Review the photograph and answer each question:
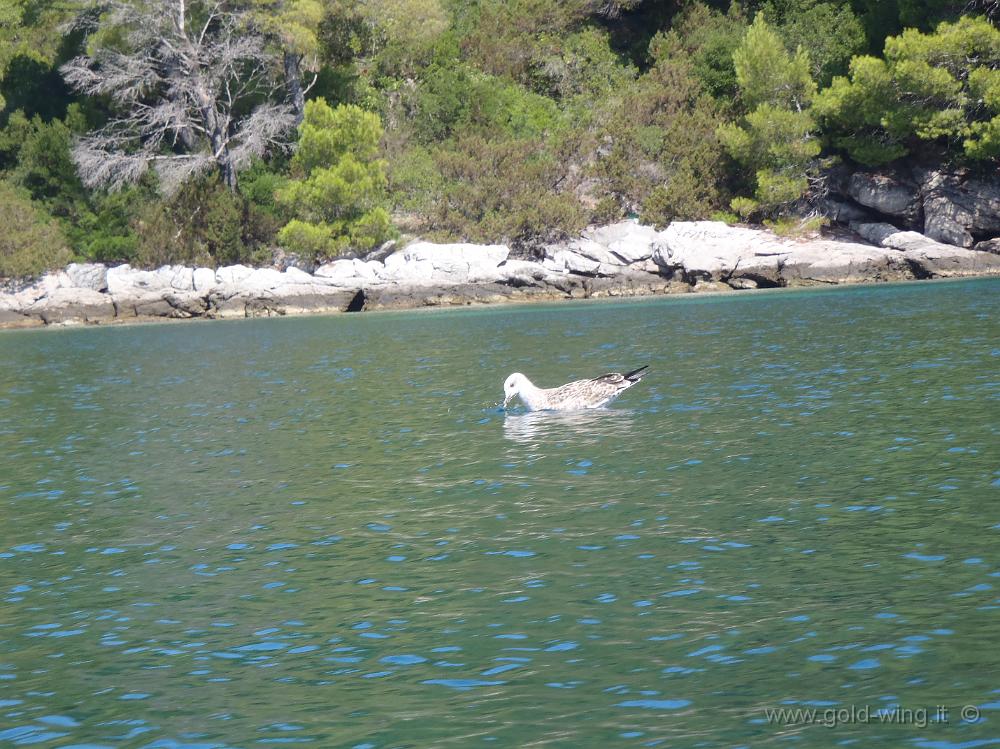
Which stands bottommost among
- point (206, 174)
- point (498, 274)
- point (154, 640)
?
point (154, 640)

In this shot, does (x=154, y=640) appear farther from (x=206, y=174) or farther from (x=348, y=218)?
(x=206, y=174)

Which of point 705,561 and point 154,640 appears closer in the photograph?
point 154,640

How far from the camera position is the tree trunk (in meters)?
59.3

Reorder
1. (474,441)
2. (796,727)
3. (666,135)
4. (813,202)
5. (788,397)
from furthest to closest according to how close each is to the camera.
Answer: (666,135)
(813,202)
(788,397)
(474,441)
(796,727)

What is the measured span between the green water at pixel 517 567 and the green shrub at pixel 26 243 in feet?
127

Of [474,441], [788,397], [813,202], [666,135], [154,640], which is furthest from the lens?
[666,135]

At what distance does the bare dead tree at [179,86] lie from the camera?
56.3 m

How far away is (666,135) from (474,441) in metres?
44.9

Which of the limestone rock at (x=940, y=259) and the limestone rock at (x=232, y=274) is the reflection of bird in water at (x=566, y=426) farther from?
the limestone rock at (x=232, y=274)

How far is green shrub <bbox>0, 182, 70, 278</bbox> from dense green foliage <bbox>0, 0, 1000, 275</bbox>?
14 cm

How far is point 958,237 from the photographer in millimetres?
48469

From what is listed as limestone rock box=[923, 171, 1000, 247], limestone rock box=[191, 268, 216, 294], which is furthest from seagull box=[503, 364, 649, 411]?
limestone rock box=[191, 268, 216, 294]

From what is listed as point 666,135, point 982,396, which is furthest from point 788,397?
point 666,135

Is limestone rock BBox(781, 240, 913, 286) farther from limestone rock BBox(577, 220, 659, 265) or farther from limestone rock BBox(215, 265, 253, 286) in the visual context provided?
limestone rock BBox(215, 265, 253, 286)
